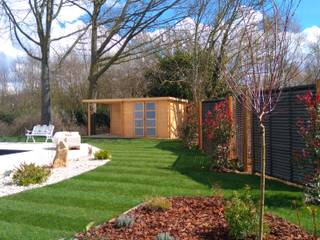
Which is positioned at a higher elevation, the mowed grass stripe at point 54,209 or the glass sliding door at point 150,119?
the glass sliding door at point 150,119

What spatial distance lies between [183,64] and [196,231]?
74.3 ft

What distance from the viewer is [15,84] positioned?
34.1 m

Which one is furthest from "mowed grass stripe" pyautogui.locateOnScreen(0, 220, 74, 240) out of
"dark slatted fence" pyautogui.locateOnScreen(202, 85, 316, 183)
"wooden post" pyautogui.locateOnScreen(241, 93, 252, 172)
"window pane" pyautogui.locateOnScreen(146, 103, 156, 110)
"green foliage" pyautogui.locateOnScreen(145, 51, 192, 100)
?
"green foliage" pyautogui.locateOnScreen(145, 51, 192, 100)

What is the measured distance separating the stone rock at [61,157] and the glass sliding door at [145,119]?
13251 millimetres

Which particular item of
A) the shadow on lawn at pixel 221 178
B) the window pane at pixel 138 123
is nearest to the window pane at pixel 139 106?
the window pane at pixel 138 123

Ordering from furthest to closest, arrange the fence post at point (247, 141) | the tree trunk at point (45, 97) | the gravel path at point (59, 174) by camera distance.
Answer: the tree trunk at point (45, 97), the fence post at point (247, 141), the gravel path at point (59, 174)

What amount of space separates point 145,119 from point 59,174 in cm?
1486

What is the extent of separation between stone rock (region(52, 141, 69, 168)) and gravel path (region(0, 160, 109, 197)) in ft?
0.64

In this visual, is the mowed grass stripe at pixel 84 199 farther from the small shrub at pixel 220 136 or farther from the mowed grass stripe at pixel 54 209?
the small shrub at pixel 220 136

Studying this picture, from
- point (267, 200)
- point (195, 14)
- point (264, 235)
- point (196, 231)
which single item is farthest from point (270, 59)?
point (195, 14)

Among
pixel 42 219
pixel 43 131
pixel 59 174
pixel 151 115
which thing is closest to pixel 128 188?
pixel 42 219

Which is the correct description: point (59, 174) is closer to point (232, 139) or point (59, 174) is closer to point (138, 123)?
point (232, 139)

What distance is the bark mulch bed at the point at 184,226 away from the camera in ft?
15.8

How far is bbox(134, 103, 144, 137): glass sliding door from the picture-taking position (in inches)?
971
